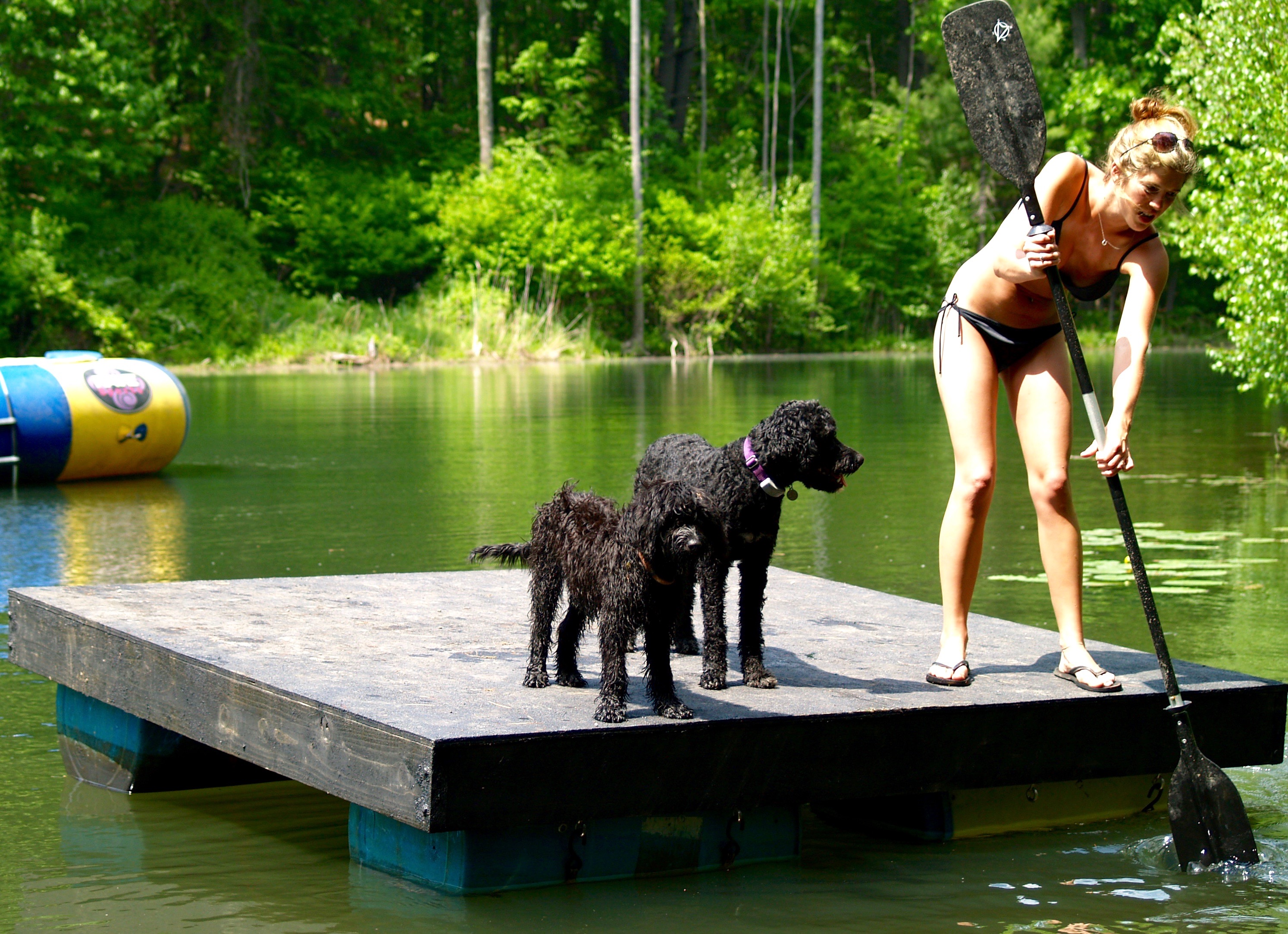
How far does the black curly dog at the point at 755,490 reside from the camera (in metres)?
5.62

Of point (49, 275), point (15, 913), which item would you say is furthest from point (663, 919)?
point (49, 275)

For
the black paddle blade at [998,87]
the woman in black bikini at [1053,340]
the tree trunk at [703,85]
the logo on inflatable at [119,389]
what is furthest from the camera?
the tree trunk at [703,85]

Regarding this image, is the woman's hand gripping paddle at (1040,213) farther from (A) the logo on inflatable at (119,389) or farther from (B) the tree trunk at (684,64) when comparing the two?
(B) the tree trunk at (684,64)

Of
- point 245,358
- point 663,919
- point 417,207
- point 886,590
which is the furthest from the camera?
point 417,207

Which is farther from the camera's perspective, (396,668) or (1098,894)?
(396,668)

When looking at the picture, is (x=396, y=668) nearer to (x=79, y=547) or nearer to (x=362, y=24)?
(x=79, y=547)

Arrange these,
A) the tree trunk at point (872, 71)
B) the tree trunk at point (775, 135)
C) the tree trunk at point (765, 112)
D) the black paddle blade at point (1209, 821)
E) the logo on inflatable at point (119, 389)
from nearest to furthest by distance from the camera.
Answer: the black paddle blade at point (1209, 821) < the logo on inflatable at point (119, 389) < the tree trunk at point (775, 135) < the tree trunk at point (765, 112) < the tree trunk at point (872, 71)

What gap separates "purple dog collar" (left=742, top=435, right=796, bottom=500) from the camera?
5.79 m

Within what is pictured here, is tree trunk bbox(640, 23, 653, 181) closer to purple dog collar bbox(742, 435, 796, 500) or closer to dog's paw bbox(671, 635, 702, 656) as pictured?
dog's paw bbox(671, 635, 702, 656)

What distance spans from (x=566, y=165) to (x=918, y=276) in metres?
12.7

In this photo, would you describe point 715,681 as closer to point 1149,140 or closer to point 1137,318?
point 1137,318

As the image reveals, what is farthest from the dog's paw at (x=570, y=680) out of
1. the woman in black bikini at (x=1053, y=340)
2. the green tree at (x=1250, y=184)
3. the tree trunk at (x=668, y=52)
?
the tree trunk at (x=668, y=52)

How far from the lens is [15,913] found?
4.79 metres

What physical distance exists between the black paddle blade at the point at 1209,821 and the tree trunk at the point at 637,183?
131ft
